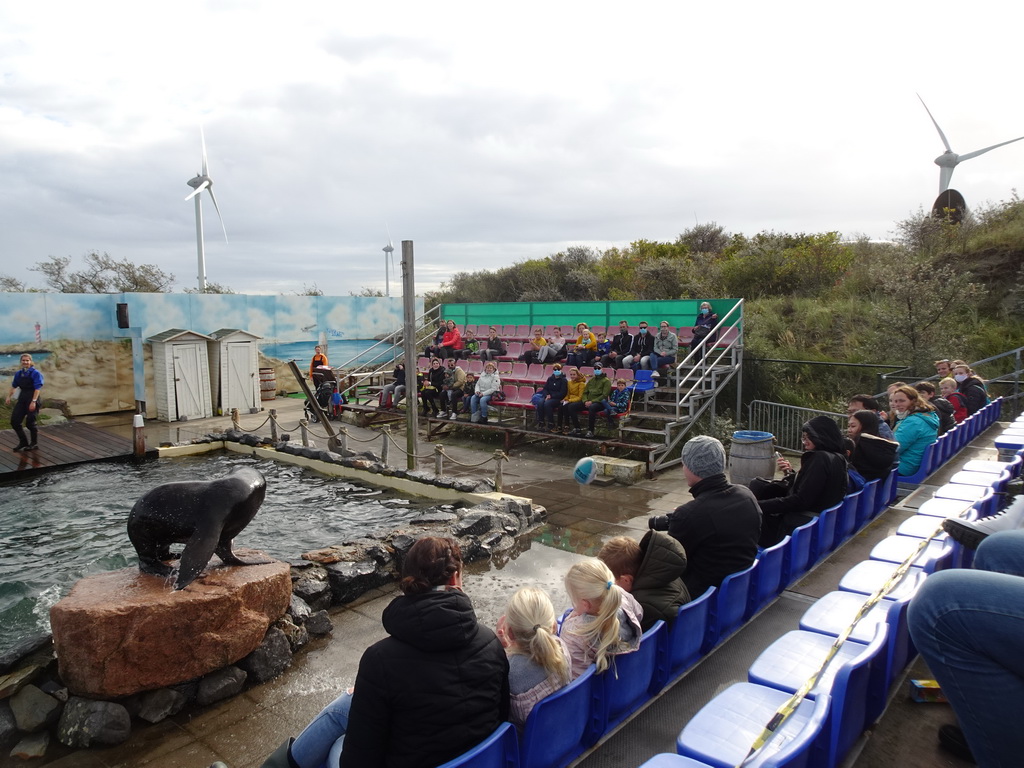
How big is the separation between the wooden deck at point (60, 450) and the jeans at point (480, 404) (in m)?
5.91

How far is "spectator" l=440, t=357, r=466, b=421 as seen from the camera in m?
13.3

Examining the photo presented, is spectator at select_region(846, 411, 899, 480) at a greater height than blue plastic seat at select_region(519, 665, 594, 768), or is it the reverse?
spectator at select_region(846, 411, 899, 480)

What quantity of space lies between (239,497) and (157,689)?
123cm

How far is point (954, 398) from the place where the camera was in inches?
362

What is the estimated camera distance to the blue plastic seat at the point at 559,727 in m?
2.52

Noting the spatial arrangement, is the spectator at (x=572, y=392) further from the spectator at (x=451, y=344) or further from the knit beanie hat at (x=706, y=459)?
the knit beanie hat at (x=706, y=459)

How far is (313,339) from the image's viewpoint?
66.3ft

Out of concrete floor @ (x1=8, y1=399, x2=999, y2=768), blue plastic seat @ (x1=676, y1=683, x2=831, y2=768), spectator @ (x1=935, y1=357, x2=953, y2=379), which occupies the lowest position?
concrete floor @ (x1=8, y1=399, x2=999, y2=768)

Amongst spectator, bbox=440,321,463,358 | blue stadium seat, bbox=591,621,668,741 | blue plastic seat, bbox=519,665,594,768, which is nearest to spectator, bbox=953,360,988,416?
blue stadium seat, bbox=591,621,668,741

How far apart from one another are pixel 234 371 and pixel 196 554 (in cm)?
1294

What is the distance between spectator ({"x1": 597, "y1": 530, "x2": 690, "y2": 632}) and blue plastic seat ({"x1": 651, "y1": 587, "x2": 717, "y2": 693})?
81mm

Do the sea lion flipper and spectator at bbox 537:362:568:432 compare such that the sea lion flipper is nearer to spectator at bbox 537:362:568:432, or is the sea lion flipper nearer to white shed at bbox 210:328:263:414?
spectator at bbox 537:362:568:432

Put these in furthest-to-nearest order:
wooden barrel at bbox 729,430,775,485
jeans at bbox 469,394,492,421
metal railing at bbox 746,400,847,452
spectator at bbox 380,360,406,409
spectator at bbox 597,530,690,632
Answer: spectator at bbox 380,360,406,409 < jeans at bbox 469,394,492,421 < metal railing at bbox 746,400,847,452 < wooden barrel at bbox 729,430,775,485 < spectator at bbox 597,530,690,632

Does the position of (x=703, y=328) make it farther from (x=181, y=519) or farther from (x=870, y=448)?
(x=181, y=519)
